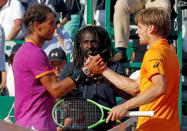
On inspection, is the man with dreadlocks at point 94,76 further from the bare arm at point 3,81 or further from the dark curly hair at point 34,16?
the bare arm at point 3,81

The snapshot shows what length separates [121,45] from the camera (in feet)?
17.7

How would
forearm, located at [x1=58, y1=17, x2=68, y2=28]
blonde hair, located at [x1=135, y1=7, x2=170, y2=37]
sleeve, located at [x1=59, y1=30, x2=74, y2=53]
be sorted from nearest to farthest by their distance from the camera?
blonde hair, located at [x1=135, y1=7, x2=170, y2=37]
sleeve, located at [x1=59, y1=30, x2=74, y2=53]
forearm, located at [x1=58, y1=17, x2=68, y2=28]

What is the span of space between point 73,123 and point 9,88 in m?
2.78

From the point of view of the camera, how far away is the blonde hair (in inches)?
117

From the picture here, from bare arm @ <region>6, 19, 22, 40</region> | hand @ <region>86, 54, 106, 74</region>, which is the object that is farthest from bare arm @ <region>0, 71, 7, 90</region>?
hand @ <region>86, 54, 106, 74</region>

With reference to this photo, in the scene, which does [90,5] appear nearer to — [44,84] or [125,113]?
[44,84]

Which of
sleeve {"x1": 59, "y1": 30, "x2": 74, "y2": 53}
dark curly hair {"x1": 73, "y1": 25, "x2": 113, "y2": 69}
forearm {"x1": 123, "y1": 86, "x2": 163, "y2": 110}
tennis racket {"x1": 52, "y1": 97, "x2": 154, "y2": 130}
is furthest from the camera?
sleeve {"x1": 59, "y1": 30, "x2": 74, "y2": 53}

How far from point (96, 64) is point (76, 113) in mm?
447

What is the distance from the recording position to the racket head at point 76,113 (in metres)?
3.13

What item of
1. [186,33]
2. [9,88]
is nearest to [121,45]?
[186,33]

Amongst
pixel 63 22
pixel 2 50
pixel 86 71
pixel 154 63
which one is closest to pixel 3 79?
pixel 2 50

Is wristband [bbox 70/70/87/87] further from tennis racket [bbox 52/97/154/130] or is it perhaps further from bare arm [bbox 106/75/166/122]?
bare arm [bbox 106/75/166/122]

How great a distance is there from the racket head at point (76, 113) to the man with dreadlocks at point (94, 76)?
0.14 m

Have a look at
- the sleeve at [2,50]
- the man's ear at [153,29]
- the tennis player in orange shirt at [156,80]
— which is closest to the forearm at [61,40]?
the sleeve at [2,50]
